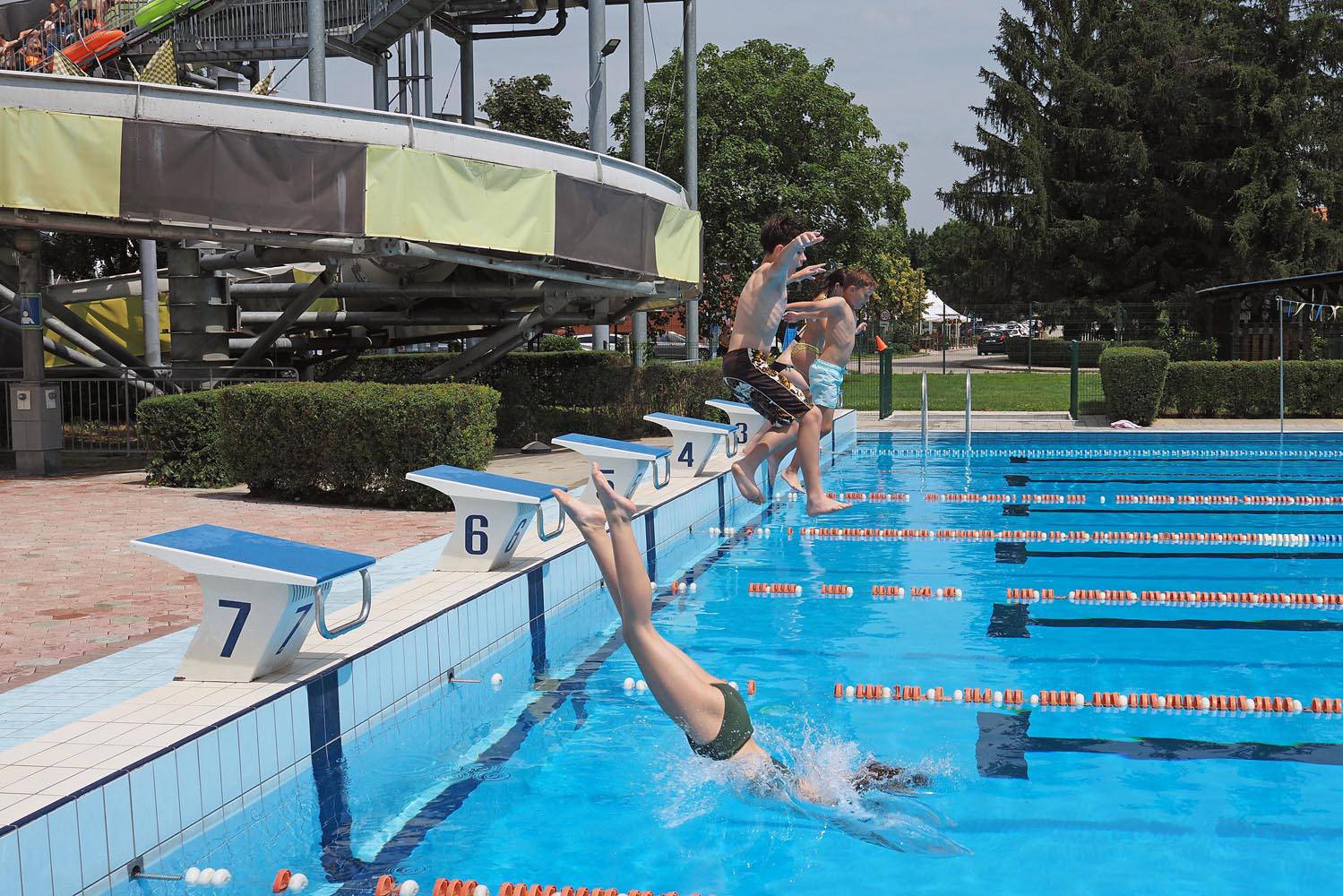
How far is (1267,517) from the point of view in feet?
38.4

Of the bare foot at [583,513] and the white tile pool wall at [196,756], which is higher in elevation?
the bare foot at [583,513]

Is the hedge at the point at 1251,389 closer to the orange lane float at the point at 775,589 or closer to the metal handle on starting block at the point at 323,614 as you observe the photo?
the orange lane float at the point at 775,589

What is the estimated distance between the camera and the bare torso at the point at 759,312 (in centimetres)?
783

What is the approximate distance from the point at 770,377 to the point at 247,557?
406 centimetres

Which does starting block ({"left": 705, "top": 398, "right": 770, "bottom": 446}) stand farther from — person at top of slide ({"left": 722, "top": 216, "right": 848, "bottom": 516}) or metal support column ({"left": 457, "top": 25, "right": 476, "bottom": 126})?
metal support column ({"left": 457, "top": 25, "right": 476, "bottom": 126})

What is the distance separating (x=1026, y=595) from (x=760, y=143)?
2473 cm

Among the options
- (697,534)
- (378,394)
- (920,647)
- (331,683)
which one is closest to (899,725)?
(920,647)

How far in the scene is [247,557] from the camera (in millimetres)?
4918

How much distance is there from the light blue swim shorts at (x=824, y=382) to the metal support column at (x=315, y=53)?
9.85m

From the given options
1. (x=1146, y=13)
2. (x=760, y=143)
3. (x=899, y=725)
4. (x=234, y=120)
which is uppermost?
(x=1146, y=13)

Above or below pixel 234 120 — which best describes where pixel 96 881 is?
below

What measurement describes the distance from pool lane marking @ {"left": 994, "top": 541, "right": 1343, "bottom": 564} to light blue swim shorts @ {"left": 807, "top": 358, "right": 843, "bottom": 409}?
2062mm

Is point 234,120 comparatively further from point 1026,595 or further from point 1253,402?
point 1253,402

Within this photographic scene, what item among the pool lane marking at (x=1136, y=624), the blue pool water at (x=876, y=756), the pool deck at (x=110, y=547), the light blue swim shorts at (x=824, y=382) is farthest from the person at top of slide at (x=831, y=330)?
the pool deck at (x=110, y=547)
